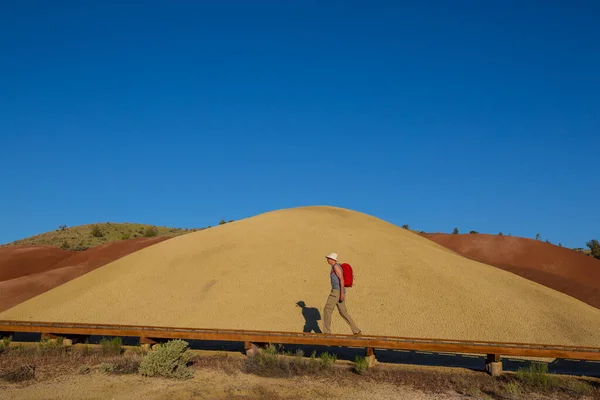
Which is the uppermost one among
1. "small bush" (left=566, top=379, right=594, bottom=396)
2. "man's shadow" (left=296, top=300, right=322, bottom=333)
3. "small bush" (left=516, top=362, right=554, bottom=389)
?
"man's shadow" (left=296, top=300, right=322, bottom=333)

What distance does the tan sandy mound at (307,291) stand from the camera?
48.8 feet

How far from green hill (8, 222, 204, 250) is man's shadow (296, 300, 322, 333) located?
145 feet

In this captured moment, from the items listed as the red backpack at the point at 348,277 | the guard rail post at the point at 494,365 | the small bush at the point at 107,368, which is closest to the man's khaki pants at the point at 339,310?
the red backpack at the point at 348,277

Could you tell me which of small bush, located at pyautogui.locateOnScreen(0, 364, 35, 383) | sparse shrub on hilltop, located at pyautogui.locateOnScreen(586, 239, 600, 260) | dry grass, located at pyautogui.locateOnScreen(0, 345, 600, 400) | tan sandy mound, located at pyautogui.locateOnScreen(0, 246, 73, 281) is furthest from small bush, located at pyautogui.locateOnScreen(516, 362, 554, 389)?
sparse shrub on hilltop, located at pyautogui.locateOnScreen(586, 239, 600, 260)

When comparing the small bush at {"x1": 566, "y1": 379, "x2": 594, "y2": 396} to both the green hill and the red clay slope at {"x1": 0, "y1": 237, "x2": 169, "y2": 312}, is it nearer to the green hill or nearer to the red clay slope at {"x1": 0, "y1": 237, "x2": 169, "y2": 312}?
the red clay slope at {"x1": 0, "y1": 237, "x2": 169, "y2": 312}

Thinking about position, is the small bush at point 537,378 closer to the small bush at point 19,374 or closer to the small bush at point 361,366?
the small bush at point 361,366

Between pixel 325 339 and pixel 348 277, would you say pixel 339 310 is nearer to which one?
pixel 325 339

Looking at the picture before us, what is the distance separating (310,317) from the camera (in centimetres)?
1503

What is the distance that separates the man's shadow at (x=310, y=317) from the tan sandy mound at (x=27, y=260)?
2617cm

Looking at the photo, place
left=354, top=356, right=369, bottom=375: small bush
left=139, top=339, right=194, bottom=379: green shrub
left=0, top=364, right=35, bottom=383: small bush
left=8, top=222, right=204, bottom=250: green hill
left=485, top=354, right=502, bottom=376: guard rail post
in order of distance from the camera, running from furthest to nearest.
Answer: left=8, top=222, right=204, bottom=250: green hill < left=354, top=356, right=369, bottom=375: small bush < left=485, top=354, right=502, bottom=376: guard rail post < left=139, top=339, right=194, bottom=379: green shrub < left=0, top=364, right=35, bottom=383: small bush

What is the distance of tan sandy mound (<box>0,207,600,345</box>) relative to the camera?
48.8 feet

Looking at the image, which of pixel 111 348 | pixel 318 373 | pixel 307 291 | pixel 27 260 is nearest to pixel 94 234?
pixel 27 260

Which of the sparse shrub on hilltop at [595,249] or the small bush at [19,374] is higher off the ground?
the sparse shrub on hilltop at [595,249]

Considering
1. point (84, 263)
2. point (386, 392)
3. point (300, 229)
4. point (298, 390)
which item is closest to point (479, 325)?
point (386, 392)
